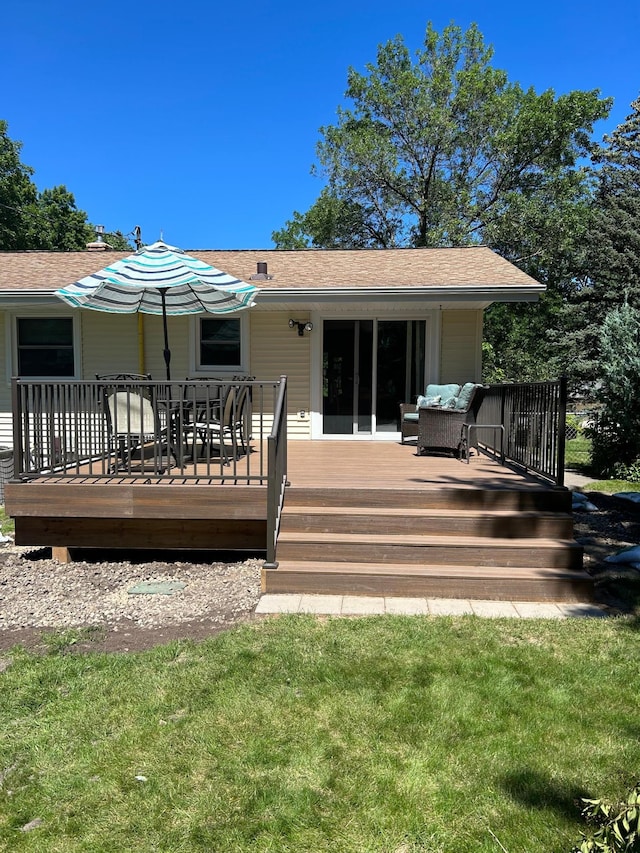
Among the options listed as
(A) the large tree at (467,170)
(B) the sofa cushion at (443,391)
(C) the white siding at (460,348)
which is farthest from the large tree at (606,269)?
(B) the sofa cushion at (443,391)

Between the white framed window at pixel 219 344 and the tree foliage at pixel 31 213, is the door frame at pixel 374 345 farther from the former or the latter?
the tree foliage at pixel 31 213

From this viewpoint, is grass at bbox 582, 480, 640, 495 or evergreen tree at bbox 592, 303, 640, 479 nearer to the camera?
evergreen tree at bbox 592, 303, 640, 479

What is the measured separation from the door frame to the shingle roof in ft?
1.97

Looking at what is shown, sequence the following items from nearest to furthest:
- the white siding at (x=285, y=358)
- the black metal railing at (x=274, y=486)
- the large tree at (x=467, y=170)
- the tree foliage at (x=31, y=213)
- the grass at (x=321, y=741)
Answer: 1. the grass at (x=321, y=741)
2. the black metal railing at (x=274, y=486)
3. the white siding at (x=285, y=358)
4. the large tree at (x=467, y=170)
5. the tree foliage at (x=31, y=213)

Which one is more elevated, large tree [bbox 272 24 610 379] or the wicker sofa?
large tree [bbox 272 24 610 379]

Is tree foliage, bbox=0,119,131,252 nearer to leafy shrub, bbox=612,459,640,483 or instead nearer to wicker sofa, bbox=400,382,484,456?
wicker sofa, bbox=400,382,484,456

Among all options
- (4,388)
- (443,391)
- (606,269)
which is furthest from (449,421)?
(606,269)

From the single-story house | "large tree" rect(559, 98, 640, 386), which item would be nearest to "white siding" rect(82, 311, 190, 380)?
the single-story house

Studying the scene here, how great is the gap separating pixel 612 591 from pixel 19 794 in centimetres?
432

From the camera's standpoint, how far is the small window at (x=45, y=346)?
9562mm

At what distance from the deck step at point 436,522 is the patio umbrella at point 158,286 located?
104 inches

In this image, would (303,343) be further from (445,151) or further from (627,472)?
(445,151)

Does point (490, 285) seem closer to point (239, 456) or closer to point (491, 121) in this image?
point (239, 456)

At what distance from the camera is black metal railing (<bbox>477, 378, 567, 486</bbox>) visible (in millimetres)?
5051
